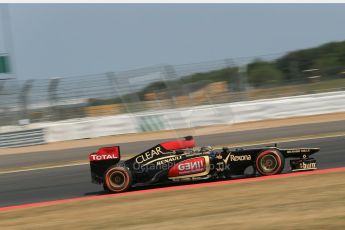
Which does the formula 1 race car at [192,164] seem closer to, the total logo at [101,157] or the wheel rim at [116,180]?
the wheel rim at [116,180]

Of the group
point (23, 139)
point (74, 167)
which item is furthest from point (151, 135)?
point (74, 167)

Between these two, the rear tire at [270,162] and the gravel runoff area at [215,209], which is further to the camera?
the rear tire at [270,162]

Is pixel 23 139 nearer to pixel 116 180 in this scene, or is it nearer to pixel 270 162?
pixel 116 180

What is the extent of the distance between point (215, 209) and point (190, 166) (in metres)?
2.00

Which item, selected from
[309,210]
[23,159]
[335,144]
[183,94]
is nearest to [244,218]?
[309,210]

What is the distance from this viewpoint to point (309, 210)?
5.72 meters

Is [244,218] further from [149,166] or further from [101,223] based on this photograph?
[149,166]

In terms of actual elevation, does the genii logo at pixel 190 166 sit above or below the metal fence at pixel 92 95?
below

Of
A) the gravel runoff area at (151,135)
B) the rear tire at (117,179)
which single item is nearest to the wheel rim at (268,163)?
the rear tire at (117,179)

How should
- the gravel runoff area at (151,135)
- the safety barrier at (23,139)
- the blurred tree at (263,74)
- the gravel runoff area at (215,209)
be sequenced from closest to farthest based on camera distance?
1. the gravel runoff area at (215,209)
2. the gravel runoff area at (151,135)
3. the safety barrier at (23,139)
4. the blurred tree at (263,74)

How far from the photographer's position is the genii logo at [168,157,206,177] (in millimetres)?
8289

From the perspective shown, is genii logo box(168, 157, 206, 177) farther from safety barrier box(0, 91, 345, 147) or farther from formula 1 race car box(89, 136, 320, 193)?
safety barrier box(0, 91, 345, 147)

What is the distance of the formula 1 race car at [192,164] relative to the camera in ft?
27.3

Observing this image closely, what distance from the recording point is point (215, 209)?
20.8ft
